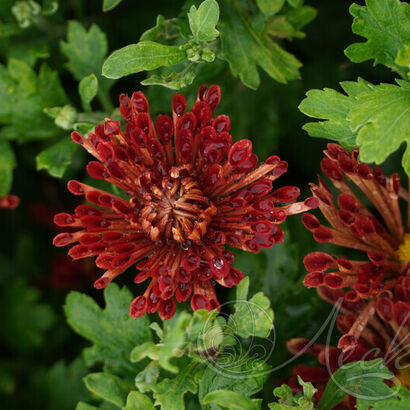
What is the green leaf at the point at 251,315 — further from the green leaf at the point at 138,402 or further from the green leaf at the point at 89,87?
the green leaf at the point at 89,87

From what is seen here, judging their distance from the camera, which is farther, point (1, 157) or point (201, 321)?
point (1, 157)

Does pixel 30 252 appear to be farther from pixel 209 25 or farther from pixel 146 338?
pixel 209 25

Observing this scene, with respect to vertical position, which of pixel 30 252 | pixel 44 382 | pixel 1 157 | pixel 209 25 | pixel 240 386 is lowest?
pixel 44 382

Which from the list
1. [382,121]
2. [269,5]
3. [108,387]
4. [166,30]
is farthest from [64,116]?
[382,121]

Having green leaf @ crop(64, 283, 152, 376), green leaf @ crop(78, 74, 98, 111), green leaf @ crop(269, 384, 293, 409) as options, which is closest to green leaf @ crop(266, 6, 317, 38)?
green leaf @ crop(78, 74, 98, 111)

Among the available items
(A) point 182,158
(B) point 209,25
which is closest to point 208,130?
(A) point 182,158

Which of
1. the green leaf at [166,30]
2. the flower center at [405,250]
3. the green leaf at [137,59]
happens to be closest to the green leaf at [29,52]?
the green leaf at [166,30]
